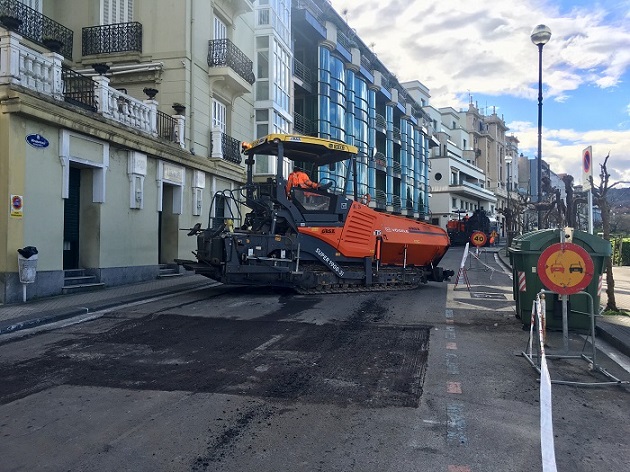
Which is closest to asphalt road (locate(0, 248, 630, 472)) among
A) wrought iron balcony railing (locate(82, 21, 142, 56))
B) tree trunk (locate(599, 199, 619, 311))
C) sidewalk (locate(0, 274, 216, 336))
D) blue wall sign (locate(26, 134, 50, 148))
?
sidewalk (locate(0, 274, 216, 336))

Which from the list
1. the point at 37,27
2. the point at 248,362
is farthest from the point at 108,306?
the point at 37,27

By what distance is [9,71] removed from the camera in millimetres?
10000

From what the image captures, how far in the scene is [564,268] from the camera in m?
6.03

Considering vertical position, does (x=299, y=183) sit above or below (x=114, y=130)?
below

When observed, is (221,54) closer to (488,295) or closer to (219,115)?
(219,115)

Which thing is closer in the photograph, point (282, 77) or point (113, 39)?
point (113, 39)

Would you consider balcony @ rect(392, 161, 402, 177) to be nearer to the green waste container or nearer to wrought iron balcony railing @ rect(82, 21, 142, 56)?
wrought iron balcony railing @ rect(82, 21, 142, 56)

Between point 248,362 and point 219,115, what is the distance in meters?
15.0

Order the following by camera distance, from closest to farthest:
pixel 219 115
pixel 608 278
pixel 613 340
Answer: pixel 613 340 → pixel 608 278 → pixel 219 115

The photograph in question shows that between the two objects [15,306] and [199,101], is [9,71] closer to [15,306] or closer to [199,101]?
[15,306]

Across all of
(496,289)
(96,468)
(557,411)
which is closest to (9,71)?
(96,468)

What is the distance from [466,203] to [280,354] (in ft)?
240

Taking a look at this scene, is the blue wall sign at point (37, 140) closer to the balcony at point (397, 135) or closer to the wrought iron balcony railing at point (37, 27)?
the wrought iron balcony railing at point (37, 27)

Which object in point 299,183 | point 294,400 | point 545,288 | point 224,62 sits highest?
point 224,62
